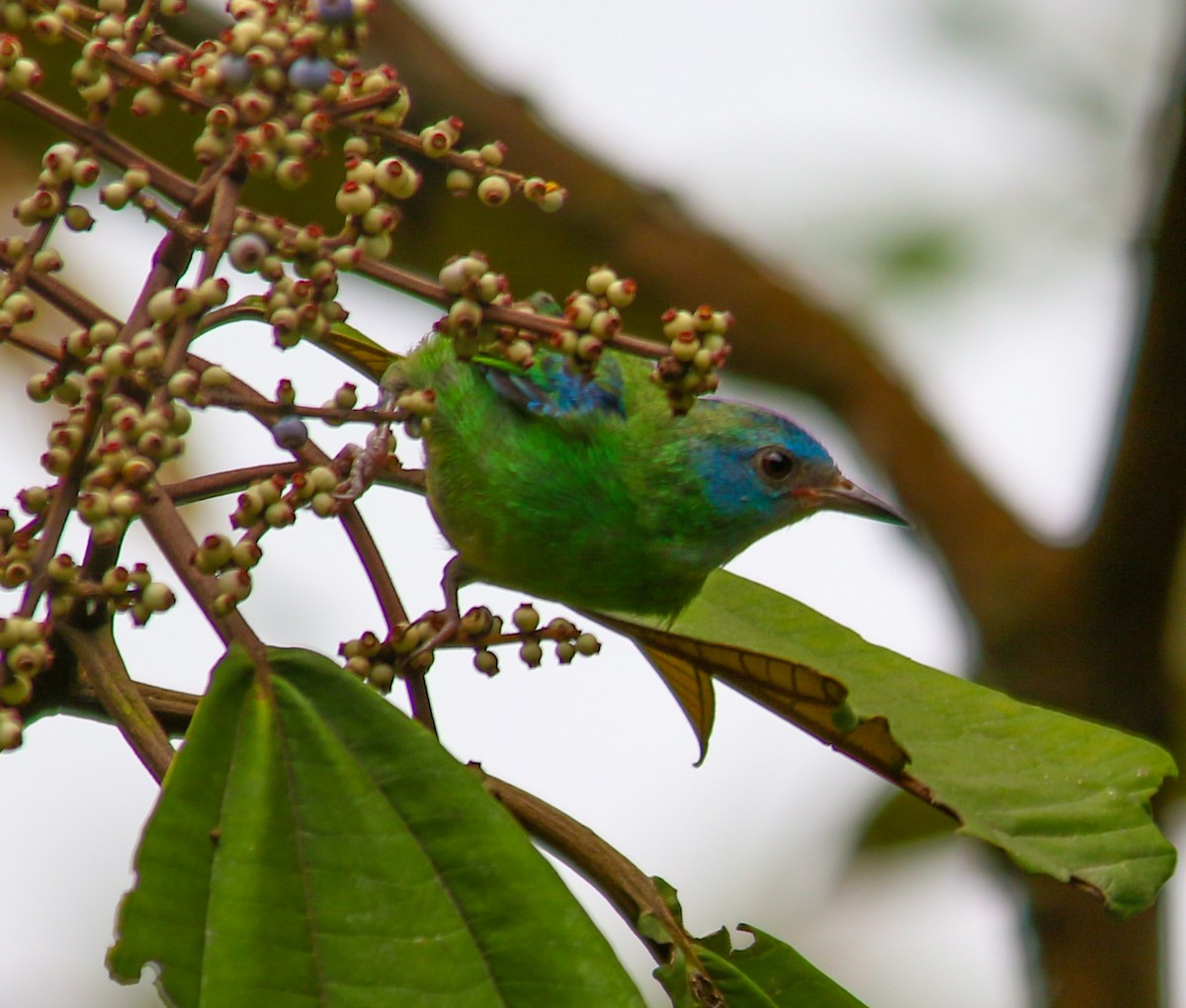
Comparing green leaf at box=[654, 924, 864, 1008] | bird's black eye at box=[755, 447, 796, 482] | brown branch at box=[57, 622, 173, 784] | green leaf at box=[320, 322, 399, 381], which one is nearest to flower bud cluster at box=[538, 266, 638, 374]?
brown branch at box=[57, 622, 173, 784]

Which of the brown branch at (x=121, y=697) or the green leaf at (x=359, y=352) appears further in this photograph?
the green leaf at (x=359, y=352)

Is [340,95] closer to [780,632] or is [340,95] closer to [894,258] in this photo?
[780,632]

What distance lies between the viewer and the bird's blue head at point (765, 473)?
306cm

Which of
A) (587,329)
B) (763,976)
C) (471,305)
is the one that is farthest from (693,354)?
(763,976)

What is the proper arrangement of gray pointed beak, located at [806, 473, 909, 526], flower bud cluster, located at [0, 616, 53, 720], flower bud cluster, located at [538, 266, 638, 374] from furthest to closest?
gray pointed beak, located at [806, 473, 909, 526], flower bud cluster, located at [538, 266, 638, 374], flower bud cluster, located at [0, 616, 53, 720]

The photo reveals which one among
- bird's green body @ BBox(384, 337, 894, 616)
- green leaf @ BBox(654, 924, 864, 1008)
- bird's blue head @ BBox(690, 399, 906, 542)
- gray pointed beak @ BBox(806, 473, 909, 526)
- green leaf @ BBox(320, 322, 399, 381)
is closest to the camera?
green leaf @ BBox(654, 924, 864, 1008)

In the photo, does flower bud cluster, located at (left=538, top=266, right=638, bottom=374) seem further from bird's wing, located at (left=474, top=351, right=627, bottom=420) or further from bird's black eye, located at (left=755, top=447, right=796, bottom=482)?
bird's black eye, located at (left=755, top=447, right=796, bottom=482)

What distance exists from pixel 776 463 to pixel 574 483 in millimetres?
514

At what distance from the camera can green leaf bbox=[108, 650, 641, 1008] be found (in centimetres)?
165

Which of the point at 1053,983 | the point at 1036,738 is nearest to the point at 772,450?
the point at 1036,738

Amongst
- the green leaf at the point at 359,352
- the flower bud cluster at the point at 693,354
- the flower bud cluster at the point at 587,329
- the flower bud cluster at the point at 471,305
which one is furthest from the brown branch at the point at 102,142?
the green leaf at the point at 359,352

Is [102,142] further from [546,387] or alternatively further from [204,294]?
[546,387]

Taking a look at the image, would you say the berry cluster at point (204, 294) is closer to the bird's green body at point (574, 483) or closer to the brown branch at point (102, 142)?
the brown branch at point (102, 142)

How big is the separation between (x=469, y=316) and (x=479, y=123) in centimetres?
313
